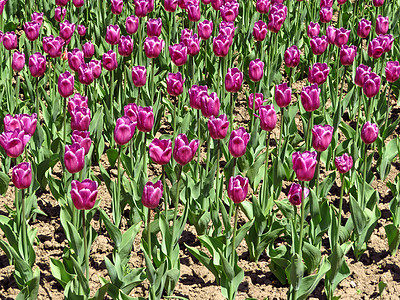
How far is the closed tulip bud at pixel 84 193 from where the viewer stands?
282 centimetres

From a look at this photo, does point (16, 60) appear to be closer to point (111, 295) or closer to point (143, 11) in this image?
point (143, 11)

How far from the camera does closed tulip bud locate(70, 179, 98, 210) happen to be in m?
2.82

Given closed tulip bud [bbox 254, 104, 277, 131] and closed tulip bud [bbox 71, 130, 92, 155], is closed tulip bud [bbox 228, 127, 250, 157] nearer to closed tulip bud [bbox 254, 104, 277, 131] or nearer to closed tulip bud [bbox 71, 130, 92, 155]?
closed tulip bud [bbox 254, 104, 277, 131]

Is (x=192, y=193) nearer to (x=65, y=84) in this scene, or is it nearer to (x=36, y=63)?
(x=65, y=84)

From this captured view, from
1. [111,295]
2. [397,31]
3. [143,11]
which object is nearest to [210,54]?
[143,11]

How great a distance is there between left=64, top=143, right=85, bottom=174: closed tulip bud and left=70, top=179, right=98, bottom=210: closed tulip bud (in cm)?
20

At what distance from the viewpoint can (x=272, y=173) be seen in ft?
13.2

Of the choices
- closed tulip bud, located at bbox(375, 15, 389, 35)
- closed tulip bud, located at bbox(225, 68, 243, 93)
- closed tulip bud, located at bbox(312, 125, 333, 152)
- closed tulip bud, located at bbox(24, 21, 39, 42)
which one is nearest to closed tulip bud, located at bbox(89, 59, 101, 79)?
closed tulip bud, located at bbox(24, 21, 39, 42)

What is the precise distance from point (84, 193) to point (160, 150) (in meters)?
0.45

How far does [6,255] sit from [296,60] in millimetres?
2280

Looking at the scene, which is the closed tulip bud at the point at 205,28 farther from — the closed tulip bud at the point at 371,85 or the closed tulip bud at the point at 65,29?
the closed tulip bud at the point at 371,85

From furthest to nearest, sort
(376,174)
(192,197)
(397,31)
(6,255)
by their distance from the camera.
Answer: (397,31) → (376,174) → (192,197) → (6,255)

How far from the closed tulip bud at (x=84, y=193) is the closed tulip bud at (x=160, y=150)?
38cm

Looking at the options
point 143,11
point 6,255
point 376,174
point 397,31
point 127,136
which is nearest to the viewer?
point 127,136
